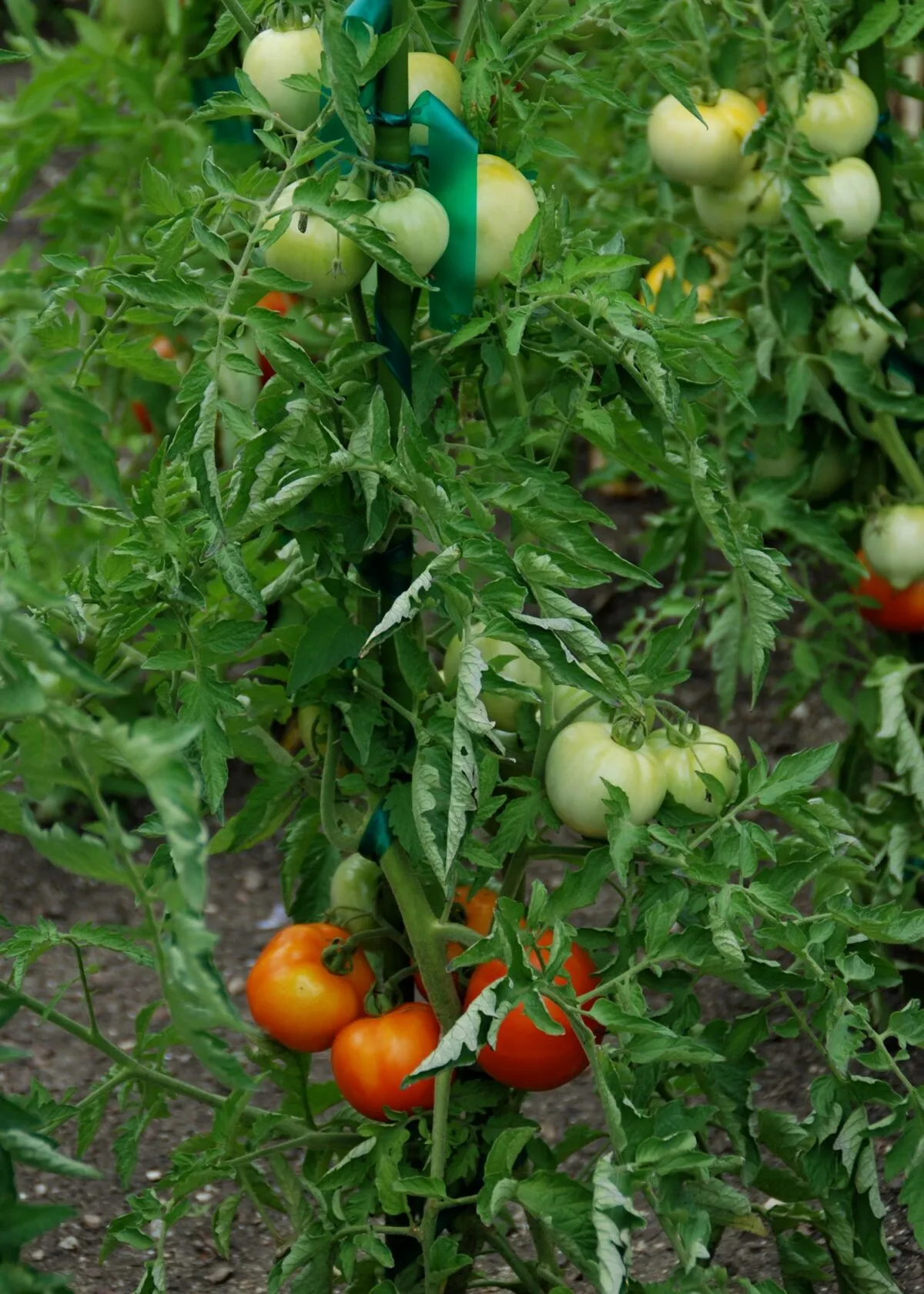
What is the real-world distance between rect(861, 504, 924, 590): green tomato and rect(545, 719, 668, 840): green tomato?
0.69 meters

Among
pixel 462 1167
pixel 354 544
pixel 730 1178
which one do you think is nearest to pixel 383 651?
pixel 354 544

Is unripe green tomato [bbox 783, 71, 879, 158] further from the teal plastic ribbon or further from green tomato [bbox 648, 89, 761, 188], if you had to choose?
the teal plastic ribbon

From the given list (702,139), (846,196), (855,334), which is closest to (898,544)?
(855,334)

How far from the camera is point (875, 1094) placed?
115 centimetres

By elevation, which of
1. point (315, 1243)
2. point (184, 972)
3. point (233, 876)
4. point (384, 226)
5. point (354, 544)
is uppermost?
point (384, 226)

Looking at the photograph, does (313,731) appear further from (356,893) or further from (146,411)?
(146,411)

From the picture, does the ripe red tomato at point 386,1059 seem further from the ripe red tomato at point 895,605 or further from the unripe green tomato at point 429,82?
the ripe red tomato at point 895,605

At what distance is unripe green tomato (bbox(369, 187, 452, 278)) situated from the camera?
1075mm

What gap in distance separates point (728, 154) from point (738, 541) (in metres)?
0.71

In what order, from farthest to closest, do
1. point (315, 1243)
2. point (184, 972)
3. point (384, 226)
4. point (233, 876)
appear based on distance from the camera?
point (233, 876)
point (315, 1243)
point (384, 226)
point (184, 972)

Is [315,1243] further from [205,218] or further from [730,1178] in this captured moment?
[205,218]

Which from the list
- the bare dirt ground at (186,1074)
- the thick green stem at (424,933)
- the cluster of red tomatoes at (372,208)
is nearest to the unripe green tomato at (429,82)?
the cluster of red tomatoes at (372,208)

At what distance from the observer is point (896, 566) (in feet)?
5.84

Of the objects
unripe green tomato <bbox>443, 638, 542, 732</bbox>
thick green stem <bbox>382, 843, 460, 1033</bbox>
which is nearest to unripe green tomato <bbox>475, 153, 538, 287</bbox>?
unripe green tomato <bbox>443, 638, 542, 732</bbox>
